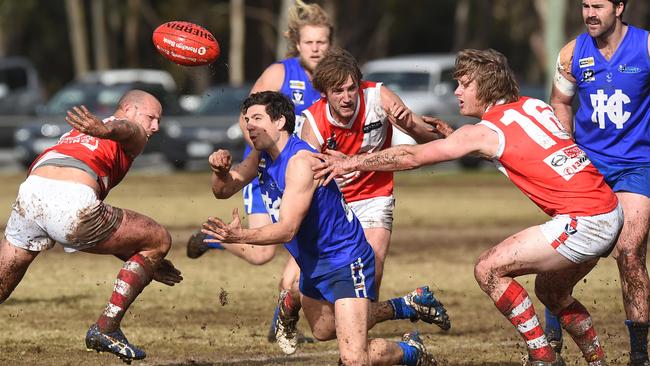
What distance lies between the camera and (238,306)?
10680 mm

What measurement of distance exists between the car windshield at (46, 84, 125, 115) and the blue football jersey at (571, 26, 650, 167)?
19916 mm

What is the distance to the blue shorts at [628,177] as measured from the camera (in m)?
8.09

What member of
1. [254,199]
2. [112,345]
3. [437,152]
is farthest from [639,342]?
[112,345]

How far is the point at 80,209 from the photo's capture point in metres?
7.20

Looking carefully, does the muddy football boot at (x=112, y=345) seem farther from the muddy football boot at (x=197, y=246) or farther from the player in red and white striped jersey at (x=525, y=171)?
the muddy football boot at (x=197, y=246)

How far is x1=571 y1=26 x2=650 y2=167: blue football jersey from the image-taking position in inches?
322

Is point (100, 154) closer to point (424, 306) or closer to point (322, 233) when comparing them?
point (322, 233)

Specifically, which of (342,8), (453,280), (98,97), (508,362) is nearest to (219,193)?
(508,362)

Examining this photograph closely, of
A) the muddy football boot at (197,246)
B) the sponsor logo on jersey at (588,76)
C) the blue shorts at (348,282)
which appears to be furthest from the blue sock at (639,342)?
the muddy football boot at (197,246)

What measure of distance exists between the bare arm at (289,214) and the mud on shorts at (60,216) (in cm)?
98

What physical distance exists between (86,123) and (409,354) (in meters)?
2.25

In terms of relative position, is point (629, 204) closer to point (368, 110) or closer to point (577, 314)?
point (577, 314)

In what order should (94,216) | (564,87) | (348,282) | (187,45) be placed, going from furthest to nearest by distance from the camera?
1. (187,45)
2. (564,87)
3. (94,216)
4. (348,282)

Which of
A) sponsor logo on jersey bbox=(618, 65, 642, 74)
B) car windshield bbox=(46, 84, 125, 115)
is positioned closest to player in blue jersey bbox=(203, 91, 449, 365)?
sponsor logo on jersey bbox=(618, 65, 642, 74)
